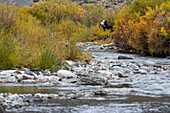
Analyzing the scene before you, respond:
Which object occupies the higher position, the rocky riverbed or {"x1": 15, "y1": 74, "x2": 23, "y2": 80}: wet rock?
{"x1": 15, "y1": 74, "x2": 23, "y2": 80}: wet rock

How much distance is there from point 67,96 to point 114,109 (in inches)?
43.7

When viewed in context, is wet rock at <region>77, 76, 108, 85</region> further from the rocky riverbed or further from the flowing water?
the flowing water

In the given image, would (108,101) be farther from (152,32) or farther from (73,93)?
(152,32)

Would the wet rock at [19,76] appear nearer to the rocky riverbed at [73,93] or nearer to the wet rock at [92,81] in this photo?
the rocky riverbed at [73,93]

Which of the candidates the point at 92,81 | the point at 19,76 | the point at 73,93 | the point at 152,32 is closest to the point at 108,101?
the point at 73,93

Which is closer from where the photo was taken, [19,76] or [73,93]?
[73,93]

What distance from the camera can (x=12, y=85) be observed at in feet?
19.9

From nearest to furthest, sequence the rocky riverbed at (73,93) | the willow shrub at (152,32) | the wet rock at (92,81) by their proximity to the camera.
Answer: the rocky riverbed at (73,93) → the wet rock at (92,81) → the willow shrub at (152,32)

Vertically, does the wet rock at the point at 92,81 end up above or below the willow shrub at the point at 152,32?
below

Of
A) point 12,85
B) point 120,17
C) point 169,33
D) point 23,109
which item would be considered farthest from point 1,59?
point 120,17

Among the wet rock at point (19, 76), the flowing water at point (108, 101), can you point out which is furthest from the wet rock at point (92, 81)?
the wet rock at point (19, 76)

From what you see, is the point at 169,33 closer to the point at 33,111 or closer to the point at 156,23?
the point at 156,23

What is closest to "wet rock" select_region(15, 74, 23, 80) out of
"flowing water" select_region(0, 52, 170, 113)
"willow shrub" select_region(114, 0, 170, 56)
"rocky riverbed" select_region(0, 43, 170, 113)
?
"rocky riverbed" select_region(0, 43, 170, 113)

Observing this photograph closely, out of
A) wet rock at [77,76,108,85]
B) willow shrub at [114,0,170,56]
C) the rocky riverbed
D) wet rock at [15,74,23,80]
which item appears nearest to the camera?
the rocky riverbed
